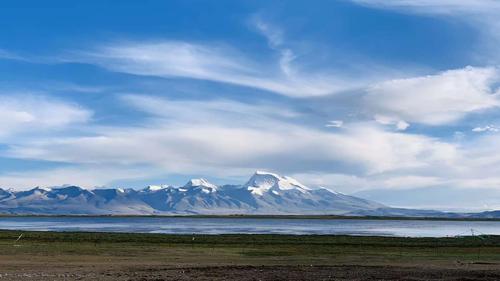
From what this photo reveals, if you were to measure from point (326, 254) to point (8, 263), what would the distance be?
96.5 ft

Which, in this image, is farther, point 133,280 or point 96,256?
point 96,256

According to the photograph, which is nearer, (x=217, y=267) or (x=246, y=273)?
(x=246, y=273)

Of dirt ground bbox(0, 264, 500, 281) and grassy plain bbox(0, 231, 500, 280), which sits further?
grassy plain bbox(0, 231, 500, 280)

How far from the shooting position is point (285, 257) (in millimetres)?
55562

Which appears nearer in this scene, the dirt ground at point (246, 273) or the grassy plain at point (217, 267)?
the dirt ground at point (246, 273)

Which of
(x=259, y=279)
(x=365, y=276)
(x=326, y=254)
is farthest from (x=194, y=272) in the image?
(x=326, y=254)

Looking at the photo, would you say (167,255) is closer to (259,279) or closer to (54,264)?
(54,264)

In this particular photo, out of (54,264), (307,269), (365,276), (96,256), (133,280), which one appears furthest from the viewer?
(96,256)

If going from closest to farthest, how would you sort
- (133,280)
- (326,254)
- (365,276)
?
(133,280) < (365,276) < (326,254)

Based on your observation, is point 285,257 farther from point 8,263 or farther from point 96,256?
point 8,263

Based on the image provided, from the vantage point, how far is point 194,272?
3966cm

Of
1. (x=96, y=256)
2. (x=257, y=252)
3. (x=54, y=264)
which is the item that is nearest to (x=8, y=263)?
(x=54, y=264)

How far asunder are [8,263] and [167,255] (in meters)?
16.0

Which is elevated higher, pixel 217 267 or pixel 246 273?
pixel 217 267
